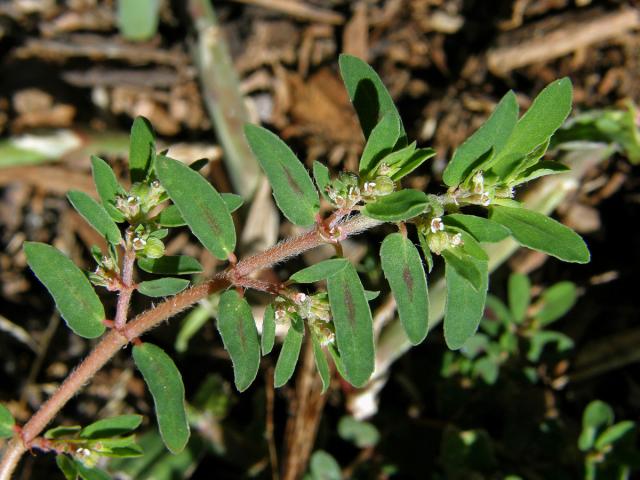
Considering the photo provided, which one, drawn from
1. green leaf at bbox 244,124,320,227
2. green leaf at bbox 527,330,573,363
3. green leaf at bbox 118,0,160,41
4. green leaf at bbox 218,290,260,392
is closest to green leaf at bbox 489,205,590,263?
green leaf at bbox 244,124,320,227

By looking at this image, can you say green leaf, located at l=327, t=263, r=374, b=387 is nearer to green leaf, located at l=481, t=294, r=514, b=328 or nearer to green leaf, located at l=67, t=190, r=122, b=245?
green leaf, located at l=67, t=190, r=122, b=245

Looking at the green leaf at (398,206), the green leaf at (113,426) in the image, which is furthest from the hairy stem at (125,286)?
the green leaf at (398,206)

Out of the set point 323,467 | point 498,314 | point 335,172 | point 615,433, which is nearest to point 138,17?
point 335,172

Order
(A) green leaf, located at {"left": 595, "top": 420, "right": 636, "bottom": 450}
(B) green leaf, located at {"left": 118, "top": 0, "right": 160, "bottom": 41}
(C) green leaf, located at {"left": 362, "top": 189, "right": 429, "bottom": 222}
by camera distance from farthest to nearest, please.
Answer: (B) green leaf, located at {"left": 118, "top": 0, "right": 160, "bottom": 41}
(A) green leaf, located at {"left": 595, "top": 420, "right": 636, "bottom": 450}
(C) green leaf, located at {"left": 362, "top": 189, "right": 429, "bottom": 222}

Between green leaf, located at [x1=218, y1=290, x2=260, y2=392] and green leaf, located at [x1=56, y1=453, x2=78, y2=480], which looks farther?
green leaf, located at [x1=56, y1=453, x2=78, y2=480]

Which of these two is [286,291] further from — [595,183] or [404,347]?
[595,183]

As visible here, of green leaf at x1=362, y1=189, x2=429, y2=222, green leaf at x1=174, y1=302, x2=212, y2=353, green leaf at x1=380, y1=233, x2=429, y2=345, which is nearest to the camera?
green leaf at x1=362, y1=189, x2=429, y2=222

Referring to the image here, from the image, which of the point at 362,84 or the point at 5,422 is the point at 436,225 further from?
the point at 5,422

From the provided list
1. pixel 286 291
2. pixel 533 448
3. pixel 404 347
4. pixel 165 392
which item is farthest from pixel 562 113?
pixel 533 448
